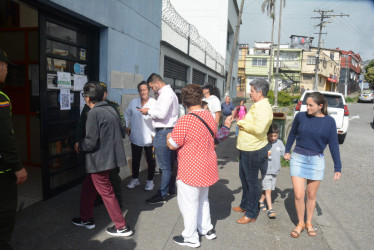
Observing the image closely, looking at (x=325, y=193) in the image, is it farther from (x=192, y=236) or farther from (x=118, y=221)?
(x=118, y=221)

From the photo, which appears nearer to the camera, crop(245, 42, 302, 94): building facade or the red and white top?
the red and white top

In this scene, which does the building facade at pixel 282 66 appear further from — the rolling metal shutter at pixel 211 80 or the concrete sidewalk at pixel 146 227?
the concrete sidewalk at pixel 146 227

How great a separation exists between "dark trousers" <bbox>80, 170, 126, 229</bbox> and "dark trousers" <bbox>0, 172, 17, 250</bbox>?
0.92 m

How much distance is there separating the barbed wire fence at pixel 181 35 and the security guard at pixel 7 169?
19.2 feet

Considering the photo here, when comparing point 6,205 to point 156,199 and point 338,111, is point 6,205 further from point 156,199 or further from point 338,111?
point 338,111

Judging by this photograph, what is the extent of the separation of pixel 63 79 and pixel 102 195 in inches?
80.6

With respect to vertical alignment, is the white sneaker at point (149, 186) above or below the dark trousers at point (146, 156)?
below

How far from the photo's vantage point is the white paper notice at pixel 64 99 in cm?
440

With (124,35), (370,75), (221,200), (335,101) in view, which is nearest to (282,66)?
(370,75)

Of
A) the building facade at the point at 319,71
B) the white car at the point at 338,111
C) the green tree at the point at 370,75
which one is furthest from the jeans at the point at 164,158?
the green tree at the point at 370,75

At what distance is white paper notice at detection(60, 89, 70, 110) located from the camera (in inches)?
173

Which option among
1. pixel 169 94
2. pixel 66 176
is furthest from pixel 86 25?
pixel 66 176

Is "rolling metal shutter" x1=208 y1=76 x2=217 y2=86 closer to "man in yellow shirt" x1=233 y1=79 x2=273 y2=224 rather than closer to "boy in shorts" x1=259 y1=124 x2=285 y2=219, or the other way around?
"boy in shorts" x1=259 y1=124 x2=285 y2=219

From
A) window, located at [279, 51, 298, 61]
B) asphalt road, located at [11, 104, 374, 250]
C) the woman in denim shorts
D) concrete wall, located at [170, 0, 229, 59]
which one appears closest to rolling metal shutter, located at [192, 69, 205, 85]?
concrete wall, located at [170, 0, 229, 59]
